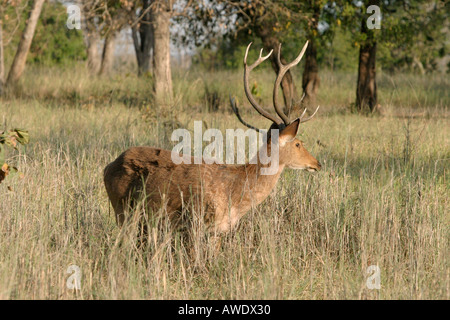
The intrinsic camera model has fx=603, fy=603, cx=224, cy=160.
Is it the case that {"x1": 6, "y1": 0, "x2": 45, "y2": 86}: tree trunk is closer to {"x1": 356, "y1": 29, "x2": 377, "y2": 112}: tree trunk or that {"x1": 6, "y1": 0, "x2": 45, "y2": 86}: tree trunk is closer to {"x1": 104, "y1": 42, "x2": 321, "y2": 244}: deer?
{"x1": 356, "y1": 29, "x2": 377, "y2": 112}: tree trunk

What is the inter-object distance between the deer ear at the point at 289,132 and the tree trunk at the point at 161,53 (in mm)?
7577

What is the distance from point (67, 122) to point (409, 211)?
5656mm

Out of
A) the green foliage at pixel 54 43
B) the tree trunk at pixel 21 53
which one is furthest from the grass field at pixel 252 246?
the green foliage at pixel 54 43

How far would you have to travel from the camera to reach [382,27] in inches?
510

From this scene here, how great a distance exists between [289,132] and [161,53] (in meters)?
8.25

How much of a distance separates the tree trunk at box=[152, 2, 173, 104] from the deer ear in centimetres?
758

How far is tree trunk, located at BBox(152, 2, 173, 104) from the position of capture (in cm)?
1231

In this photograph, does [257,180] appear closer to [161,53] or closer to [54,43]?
[161,53]

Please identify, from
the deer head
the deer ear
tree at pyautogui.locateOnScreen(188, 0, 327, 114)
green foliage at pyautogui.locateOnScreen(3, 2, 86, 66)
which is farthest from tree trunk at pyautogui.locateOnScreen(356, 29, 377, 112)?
green foliage at pyautogui.locateOnScreen(3, 2, 86, 66)

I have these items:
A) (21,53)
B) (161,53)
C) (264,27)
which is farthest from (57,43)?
(264,27)

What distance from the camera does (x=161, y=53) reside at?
12.6 meters

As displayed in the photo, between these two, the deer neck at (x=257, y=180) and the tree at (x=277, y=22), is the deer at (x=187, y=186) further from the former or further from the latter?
the tree at (x=277, y=22)
